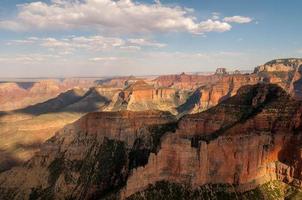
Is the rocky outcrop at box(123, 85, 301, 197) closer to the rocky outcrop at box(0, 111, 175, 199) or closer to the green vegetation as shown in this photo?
the green vegetation

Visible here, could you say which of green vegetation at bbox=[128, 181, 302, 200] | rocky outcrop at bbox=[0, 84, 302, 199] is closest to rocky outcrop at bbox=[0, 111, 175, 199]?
rocky outcrop at bbox=[0, 84, 302, 199]

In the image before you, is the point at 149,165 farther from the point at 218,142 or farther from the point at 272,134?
the point at 272,134

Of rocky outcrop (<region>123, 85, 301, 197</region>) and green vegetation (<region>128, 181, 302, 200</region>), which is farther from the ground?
rocky outcrop (<region>123, 85, 301, 197</region>)

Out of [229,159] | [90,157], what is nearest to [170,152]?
[229,159]

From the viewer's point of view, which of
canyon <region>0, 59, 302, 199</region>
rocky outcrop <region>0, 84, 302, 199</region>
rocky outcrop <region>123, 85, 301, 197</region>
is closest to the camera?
rocky outcrop <region>123, 85, 301, 197</region>

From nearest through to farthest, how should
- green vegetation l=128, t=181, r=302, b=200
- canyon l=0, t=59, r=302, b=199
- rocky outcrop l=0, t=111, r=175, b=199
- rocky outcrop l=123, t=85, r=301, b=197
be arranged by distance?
green vegetation l=128, t=181, r=302, b=200 < rocky outcrop l=123, t=85, r=301, b=197 < canyon l=0, t=59, r=302, b=199 < rocky outcrop l=0, t=111, r=175, b=199

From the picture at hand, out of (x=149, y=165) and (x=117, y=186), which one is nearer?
(x=149, y=165)

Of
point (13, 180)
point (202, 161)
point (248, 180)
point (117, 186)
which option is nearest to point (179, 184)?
point (202, 161)

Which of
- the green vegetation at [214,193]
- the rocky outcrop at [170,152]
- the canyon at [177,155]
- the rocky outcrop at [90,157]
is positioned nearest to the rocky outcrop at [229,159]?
the rocky outcrop at [170,152]

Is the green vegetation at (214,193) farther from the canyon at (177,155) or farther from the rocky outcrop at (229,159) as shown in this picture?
the rocky outcrop at (229,159)

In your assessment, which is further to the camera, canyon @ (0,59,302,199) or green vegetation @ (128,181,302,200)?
canyon @ (0,59,302,199)

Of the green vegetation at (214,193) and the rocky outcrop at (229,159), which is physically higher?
the rocky outcrop at (229,159)
